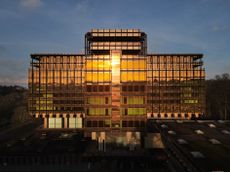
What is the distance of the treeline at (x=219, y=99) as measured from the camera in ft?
363

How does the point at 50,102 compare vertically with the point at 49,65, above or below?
below

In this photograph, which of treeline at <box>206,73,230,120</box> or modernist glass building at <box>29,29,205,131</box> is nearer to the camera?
modernist glass building at <box>29,29,205,131</box>

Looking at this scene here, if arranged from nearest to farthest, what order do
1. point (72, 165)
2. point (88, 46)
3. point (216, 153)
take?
point (216, 153), point (72, 165), point (88, 46)

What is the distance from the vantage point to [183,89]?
9756 cm

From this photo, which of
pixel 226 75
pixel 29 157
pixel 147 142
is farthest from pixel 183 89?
pixel 29 157

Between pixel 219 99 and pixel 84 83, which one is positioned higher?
pixel 84 83

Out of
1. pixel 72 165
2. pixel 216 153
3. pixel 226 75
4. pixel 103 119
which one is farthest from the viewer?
pixel 226 75

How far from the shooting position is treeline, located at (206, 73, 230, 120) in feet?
363

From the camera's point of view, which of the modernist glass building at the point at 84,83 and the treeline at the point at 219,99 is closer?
the modernist glass building at the point at 84,83

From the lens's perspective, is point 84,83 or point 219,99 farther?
point 219,99

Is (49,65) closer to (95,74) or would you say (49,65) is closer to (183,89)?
(95,74)

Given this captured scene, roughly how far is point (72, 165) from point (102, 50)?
59794 mm

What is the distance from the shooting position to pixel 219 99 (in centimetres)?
11225

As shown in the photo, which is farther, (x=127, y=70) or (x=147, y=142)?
(x=127, y=70)
